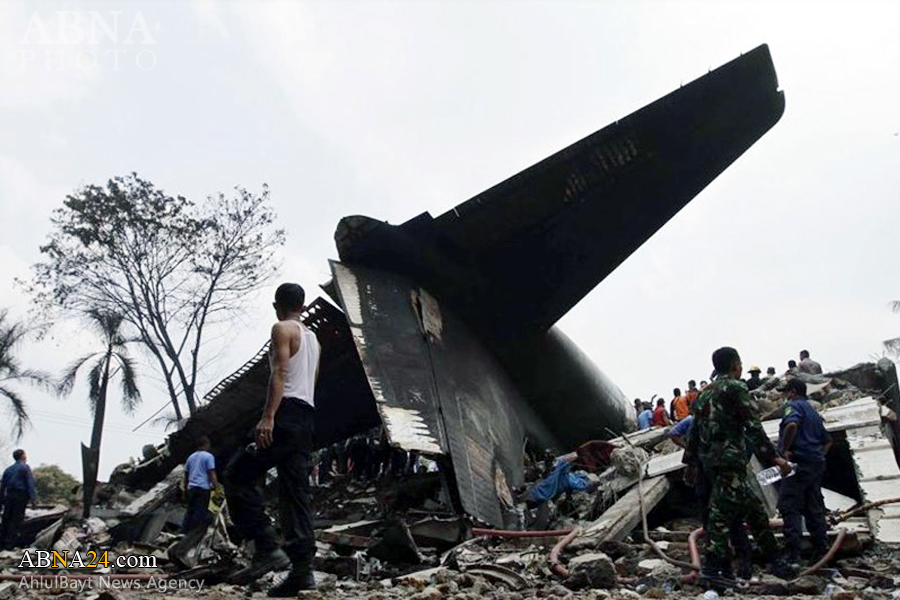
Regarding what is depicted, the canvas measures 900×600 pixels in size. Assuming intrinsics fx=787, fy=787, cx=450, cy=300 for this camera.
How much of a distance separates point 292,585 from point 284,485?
1.64 feet

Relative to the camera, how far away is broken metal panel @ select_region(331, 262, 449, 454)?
6.81 meters

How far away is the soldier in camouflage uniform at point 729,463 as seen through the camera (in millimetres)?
4723

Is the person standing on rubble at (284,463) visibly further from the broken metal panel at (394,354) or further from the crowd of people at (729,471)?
the crowd of people at (729,471)

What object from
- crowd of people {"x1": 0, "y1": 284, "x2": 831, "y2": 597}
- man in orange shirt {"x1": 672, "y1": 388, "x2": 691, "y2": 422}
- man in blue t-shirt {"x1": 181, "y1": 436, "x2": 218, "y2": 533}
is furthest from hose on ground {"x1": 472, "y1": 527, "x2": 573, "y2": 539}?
man in orange shirt {"x1": 672, "y1": 388, "x2": 691, "y2": 422}

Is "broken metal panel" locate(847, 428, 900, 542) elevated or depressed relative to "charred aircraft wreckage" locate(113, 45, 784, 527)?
depressed

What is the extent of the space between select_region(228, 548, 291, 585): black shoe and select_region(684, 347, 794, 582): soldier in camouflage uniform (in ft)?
8.10

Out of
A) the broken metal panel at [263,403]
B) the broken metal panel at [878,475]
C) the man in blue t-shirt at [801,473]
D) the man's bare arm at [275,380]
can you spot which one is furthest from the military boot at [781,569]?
the broken metal panel at [263,403]

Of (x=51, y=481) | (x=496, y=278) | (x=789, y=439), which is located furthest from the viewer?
→ (x=51, y=481)

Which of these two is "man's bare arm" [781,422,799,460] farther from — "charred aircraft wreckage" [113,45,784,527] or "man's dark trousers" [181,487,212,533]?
"man's dark trousers" [181,487,212,533]

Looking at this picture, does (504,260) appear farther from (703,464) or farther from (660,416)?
(660,416)

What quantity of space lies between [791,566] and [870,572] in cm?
45

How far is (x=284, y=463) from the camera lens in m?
4.14

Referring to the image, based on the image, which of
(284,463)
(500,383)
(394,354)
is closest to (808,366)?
(500,383)

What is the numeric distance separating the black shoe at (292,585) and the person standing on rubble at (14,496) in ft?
26.3
